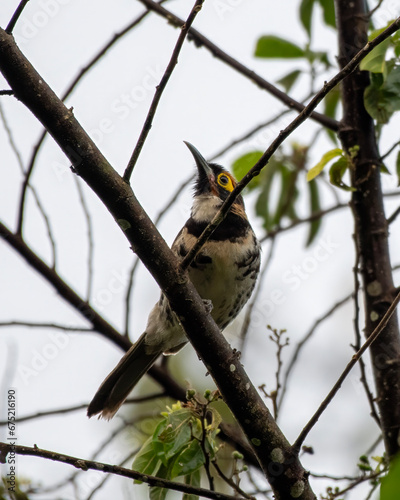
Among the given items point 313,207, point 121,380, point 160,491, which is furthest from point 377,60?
point 121,380

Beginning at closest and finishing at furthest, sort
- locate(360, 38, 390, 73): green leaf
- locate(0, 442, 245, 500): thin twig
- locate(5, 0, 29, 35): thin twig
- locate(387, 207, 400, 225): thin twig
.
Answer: locate(0, 442, 245, 500): thin twig, locate(5, 0, 29, 35): thin twig, locate(360, 38, 390, 73): green leaf, locate(387, 207, 400, 225): thin twig

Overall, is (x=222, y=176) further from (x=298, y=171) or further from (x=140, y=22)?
(x=140, y=22)

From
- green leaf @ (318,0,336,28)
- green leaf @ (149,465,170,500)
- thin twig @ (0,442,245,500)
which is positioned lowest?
thin twig @ (0,442,245,500)

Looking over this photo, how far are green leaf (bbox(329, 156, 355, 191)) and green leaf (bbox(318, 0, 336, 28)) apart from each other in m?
1.23

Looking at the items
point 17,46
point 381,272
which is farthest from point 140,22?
point 381,272

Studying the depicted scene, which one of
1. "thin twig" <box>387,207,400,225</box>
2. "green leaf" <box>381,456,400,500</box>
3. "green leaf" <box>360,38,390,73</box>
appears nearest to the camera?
"green leaf" <box>381,456,400,500</box>

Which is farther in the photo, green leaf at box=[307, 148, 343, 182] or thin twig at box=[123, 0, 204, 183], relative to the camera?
green leaf at box=[307, 148, 343, 182]

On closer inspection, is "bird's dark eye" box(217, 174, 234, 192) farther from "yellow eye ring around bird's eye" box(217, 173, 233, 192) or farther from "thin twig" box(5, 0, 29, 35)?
"thin twig" box(5, 0, 29, 35)

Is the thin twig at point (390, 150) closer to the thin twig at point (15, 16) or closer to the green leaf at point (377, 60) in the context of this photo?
the green leaf at point (377, 60)

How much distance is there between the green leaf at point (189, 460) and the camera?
256 cm

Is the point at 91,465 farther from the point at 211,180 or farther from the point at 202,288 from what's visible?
the point at 211,180

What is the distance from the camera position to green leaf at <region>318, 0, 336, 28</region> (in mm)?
4016

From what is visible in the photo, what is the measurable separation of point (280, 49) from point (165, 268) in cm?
231

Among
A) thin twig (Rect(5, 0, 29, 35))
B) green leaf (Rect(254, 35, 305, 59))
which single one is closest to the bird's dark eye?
green leaf (Rect(254, 35, 305, 59))
